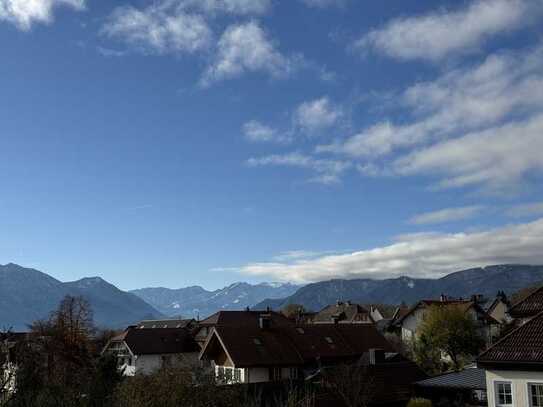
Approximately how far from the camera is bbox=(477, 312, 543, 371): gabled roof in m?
28.8

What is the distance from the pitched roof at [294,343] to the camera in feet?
182

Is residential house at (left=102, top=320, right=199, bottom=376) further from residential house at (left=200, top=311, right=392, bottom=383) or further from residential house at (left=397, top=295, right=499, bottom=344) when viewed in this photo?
residential house at (left=397, top=295, right=499, bottom=344)

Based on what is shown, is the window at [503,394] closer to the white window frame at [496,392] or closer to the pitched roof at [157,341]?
the white window frame at [496,392]

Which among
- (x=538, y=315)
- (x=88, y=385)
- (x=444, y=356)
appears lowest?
(x=444, y=356)

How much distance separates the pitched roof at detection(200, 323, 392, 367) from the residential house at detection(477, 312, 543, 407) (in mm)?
27732

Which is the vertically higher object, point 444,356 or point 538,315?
point 538,315

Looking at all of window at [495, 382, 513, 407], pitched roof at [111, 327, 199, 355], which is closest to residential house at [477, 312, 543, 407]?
window at [495, 382, 513, 407]

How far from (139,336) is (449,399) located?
51.9 meters

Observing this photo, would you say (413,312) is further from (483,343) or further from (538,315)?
(538,315)

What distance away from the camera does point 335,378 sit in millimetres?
43312

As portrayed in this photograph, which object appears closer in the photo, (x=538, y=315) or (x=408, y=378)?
(x=538, y=315)

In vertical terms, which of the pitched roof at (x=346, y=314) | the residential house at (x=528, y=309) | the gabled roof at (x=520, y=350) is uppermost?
the residential house at (x=528, y=309)

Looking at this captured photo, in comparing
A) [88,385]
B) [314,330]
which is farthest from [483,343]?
[88,385]

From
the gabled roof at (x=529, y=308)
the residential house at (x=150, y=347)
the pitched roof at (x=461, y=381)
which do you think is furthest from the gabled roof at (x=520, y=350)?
the residential house at (x=150, y=347)
